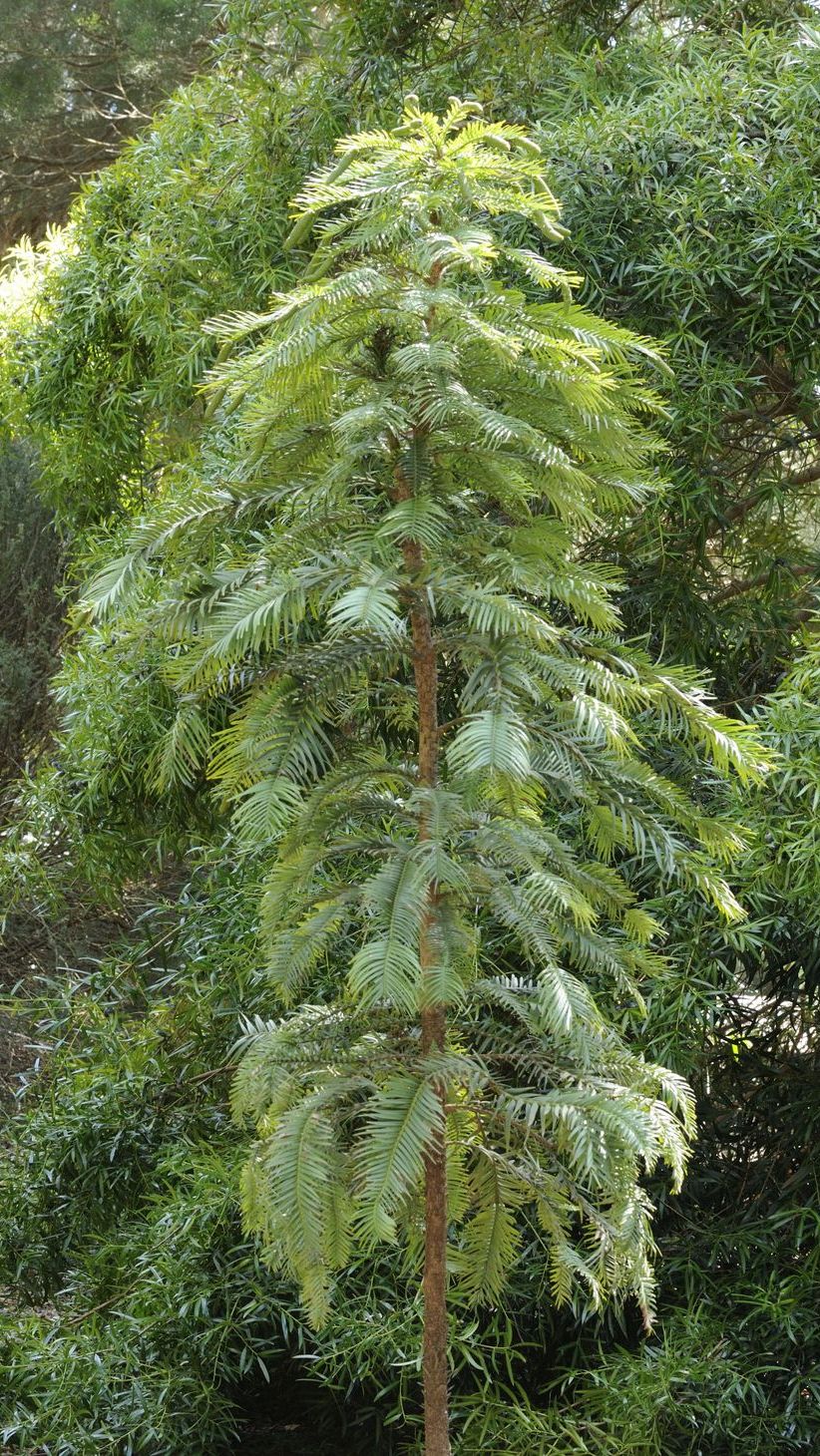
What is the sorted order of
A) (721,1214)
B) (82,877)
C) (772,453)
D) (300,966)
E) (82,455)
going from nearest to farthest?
(300,966) < (721,1214) < (772,453) < (82,877) < (82,455)

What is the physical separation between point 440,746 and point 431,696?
1.52 ft

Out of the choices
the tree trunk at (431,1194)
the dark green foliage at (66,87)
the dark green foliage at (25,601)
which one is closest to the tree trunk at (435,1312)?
the tree trunk at (431,1194)

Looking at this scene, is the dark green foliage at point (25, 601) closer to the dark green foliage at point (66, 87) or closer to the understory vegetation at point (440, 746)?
the understory vegetation at point (440, 746)

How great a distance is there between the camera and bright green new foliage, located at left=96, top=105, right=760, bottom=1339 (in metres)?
1.38

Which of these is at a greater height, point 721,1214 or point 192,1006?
point 192,1006

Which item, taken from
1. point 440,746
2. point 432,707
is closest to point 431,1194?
point 432,707

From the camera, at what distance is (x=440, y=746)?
204cm

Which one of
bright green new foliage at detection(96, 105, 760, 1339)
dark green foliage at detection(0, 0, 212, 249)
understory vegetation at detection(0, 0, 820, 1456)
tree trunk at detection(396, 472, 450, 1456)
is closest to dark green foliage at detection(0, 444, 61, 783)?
understory vegetation at detection(0, 0, 820, 1456)

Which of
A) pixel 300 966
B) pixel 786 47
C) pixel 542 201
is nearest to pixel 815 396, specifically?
pixel 786 47

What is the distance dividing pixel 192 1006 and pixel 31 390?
1.50 metres

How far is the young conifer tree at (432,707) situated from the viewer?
1.38m

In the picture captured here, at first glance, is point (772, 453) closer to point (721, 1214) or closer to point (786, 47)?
point (786, 47)

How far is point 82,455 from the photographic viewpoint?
341 centimetres

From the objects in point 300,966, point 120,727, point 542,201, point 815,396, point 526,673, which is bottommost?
point 120,727
